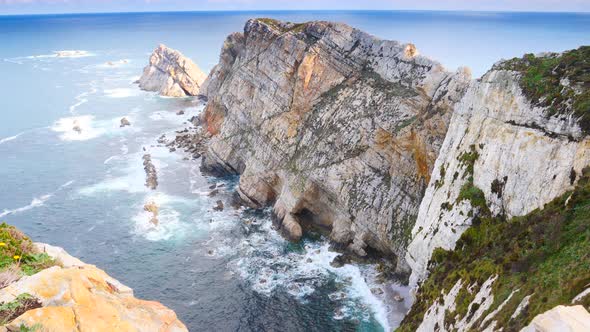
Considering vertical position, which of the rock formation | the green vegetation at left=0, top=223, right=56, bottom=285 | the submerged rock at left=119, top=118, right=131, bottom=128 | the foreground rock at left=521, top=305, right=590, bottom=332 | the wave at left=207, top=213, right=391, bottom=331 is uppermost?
the foreground rock at left=521, top=305, right=590, bottom=332

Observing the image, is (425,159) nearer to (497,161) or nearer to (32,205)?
(497,161)

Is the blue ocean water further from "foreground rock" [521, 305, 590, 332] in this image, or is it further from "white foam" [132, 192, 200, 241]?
"foreground rock" [521, 305, 590, 332]

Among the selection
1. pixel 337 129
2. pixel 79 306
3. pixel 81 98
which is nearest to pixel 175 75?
pixel 81 98

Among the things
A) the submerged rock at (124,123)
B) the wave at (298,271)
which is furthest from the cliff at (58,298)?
the submerged rock at (124,123)

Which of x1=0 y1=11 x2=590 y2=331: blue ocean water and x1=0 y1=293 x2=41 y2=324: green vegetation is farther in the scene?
x1=0 y1=11 x2=590 y2=331: blue ocean water

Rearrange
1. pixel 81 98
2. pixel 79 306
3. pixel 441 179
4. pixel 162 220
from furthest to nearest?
pixel 81 98 < pixel 162 220 < pixel 441 179 < pixel 79 306

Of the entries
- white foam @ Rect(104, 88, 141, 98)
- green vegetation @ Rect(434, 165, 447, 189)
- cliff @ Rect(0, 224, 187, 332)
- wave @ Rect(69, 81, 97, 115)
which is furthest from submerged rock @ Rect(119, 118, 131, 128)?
cliff @ Rect(0, 224, 187, 332)
